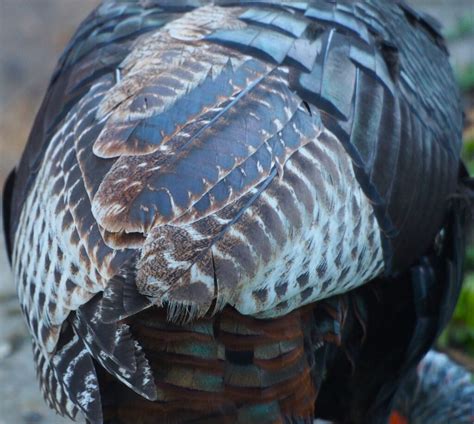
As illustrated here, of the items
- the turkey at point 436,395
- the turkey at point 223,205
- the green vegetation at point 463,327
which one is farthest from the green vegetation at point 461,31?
the turkey at point 223,205

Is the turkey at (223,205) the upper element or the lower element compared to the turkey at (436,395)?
upper

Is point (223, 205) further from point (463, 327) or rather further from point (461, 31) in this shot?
point (461, 31)

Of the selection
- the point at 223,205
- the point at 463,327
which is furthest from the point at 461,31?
the point at 223,205

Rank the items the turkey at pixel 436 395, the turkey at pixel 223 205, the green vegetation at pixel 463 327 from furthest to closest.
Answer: the green vegetation at pixel 463 327
the turkey at pixel 436 395
the turkey at pixel 223 205

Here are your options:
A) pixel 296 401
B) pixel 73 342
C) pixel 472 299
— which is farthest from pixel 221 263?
pixel 472 299

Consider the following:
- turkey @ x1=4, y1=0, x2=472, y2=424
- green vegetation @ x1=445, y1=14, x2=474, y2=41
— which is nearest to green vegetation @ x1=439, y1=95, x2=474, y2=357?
turkey @ x1=4, y1=0, x2=472, y2=424

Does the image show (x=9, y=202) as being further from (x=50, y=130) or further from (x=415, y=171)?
(x=415, y=171)

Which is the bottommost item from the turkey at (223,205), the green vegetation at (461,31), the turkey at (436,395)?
the turkey at (436,395)

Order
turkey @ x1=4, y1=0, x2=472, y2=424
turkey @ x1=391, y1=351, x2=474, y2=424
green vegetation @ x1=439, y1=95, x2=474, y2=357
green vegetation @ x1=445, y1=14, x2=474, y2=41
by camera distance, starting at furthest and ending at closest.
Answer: green vegetation @ x1=445, y1=14, x2=474, y2=41 < green vegetation @ x1=439, y1=95, x2=474, y2=357 < turkey @ x1=391, y1=351, x2=474, y2=424 < turkey @ x1=4, y1=0, x2=472, y2=424

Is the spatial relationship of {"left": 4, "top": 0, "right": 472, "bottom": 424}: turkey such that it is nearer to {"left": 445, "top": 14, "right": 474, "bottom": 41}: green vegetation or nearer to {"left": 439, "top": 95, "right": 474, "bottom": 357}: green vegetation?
{"left": 439, "top": 95, "right": 474, "bottom": 357}: green vegetation

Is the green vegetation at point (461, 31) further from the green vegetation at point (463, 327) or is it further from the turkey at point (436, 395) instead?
the turkey at point (436, 395)
